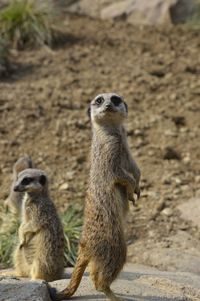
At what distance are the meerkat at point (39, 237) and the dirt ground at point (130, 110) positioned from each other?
1.06 m

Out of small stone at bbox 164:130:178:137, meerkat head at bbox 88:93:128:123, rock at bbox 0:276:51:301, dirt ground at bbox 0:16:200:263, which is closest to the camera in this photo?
rock at bbox 0:276:51:301

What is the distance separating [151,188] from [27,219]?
196 cm

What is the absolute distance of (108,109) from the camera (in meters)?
4.27

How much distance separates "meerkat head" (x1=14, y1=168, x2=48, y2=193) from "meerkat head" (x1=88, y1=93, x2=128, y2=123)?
77 cm

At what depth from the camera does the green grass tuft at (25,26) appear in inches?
349

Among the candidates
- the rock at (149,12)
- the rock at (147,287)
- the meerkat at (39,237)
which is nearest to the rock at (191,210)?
the rock at (147,287)

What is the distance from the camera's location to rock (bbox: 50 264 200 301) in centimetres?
434

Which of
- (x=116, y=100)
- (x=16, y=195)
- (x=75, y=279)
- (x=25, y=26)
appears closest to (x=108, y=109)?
(x=116, y=100)

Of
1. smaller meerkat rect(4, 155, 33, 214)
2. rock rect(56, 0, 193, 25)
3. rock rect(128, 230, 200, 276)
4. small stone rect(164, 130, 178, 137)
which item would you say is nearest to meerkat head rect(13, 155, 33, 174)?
smaller meerkat rect(4, 155, 33, 214)

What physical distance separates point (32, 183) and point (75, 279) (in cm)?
96

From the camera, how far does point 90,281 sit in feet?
14.9

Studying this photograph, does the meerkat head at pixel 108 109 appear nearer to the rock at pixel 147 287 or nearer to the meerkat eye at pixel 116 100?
the meerkat eye at pixel 116 100

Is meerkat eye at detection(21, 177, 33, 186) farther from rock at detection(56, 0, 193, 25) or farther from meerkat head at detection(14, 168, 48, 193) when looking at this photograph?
rock at detection(56, 0, 193, 25)

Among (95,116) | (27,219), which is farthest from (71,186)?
(95,116)
